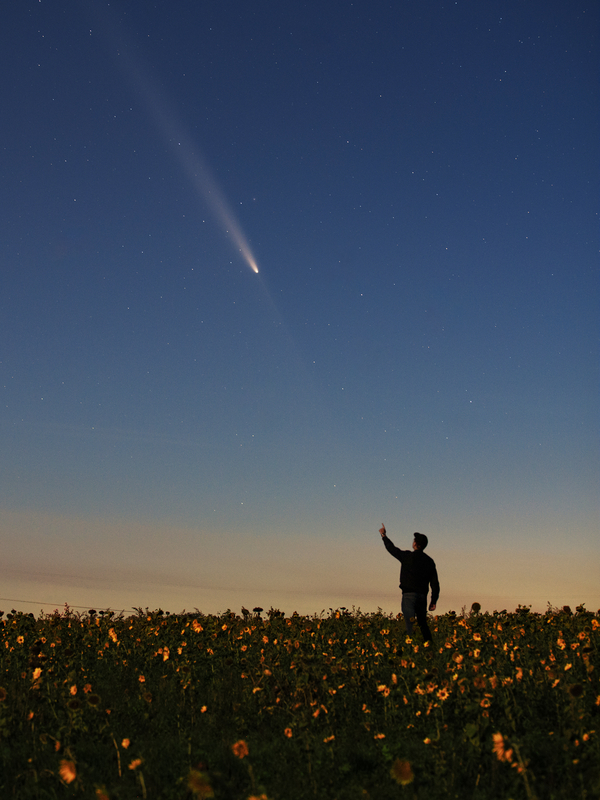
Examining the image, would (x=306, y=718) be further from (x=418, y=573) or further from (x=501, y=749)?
(x=418, y=573)

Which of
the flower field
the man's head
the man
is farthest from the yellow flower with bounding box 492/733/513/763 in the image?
the man's head

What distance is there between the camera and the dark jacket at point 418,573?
40.8 ft

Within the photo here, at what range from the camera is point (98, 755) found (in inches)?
273

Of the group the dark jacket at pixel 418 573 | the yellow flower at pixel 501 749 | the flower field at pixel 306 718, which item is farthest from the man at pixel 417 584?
the yellow flower at pixel 501 749

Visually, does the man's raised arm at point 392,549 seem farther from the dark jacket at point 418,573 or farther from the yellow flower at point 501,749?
the yellow flower at point 501,749

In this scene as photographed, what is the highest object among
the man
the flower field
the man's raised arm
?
the man's raised arm

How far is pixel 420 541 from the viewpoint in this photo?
12836 millimetres

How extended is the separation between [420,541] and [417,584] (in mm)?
849

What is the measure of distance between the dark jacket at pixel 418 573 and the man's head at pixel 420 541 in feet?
0.32

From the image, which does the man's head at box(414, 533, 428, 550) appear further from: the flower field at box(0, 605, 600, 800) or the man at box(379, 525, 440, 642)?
the flower field at box(0, 605, 600, 800)

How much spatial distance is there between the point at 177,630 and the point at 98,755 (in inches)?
232

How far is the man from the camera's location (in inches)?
487

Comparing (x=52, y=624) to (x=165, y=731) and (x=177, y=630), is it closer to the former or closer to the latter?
(x=177, y=630)

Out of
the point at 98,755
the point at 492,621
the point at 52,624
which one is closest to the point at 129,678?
the point at 98,755
